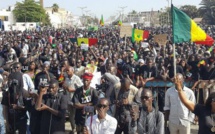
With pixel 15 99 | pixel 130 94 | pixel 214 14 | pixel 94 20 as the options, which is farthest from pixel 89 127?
pixel 94 20

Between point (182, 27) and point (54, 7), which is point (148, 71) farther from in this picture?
point (54, 7)

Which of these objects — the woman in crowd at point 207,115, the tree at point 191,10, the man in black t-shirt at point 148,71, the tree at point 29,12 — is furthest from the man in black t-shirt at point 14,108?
the tree at point 191,10

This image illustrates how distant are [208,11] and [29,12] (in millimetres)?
36766

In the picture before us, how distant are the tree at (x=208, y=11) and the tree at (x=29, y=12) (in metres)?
33.4

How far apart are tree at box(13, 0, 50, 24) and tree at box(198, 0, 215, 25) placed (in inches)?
1316

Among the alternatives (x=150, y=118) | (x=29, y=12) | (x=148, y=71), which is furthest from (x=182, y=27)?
(x=29, y=12)

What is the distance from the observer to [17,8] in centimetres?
9081

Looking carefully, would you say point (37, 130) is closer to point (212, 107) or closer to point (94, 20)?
point (212, 107)

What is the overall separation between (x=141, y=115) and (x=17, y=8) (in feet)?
292

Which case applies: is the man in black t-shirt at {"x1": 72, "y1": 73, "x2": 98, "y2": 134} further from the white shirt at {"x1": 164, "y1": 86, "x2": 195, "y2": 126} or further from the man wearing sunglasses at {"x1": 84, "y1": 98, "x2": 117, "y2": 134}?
the man wearing sunglasses at {"x1": 84, "y1": 98, "x2": 117, "y2": 134}

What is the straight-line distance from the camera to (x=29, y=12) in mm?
87938

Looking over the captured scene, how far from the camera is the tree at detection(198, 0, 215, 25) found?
8025 centimetres

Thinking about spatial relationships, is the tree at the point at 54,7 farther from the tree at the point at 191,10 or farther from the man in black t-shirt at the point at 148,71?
the man in black t-shirt at the point at 148,71

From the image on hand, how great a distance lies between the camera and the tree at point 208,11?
263 feet
